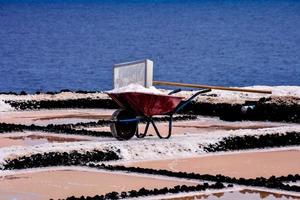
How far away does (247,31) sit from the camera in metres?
99.9

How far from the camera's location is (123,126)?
47.1 ft

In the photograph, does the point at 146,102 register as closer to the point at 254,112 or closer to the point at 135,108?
the point at 135,108

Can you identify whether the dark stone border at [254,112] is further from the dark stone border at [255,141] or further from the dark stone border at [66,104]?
the dark stone border at [255,141]

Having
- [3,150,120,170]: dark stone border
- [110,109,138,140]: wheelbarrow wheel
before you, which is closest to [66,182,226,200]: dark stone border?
[3,150,120,170]: dark stone border

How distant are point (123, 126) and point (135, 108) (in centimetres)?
39

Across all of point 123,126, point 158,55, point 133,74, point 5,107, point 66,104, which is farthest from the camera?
point 158,55

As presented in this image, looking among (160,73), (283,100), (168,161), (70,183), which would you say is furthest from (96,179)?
(160,73)

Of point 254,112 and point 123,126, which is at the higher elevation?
point 254,112

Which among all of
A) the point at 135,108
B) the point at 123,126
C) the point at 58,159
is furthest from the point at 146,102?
the point at 58,159

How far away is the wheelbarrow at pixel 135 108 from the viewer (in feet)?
45.4

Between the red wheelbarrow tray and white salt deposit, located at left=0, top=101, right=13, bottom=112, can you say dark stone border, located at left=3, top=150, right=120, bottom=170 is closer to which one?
the red wheelbarrow tray

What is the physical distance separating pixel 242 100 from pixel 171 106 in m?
5.41

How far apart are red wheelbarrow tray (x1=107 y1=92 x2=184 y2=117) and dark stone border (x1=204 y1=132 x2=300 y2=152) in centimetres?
64

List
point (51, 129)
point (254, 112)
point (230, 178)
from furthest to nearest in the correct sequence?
point (254, 112)
point (51, 129)
point (230, 178)
